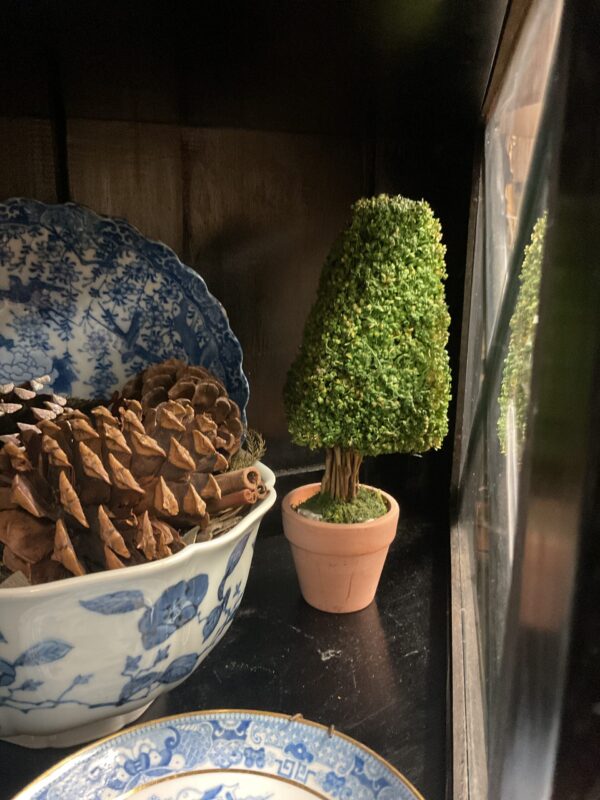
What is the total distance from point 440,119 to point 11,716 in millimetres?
649

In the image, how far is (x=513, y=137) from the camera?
0.41 meters

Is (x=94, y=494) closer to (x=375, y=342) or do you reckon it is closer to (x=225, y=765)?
(x=225, y=765)

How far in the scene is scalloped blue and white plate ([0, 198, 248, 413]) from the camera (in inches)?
21.8

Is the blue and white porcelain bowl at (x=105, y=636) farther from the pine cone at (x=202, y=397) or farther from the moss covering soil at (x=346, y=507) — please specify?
the moss covering soil at (x=346, y=507)

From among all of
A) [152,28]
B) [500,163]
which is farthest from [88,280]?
[500,163]

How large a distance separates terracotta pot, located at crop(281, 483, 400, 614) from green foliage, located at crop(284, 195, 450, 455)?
0.07 metres

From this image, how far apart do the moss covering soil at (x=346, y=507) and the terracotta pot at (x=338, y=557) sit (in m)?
0.01

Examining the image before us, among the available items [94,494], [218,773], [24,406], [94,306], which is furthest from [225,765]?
[94,306]

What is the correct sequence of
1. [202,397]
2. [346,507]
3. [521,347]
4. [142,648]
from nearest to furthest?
[521,347] < [142,648] < [202,397] < [346,507]

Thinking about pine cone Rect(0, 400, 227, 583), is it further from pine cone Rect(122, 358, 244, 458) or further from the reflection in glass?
the reflection in glass

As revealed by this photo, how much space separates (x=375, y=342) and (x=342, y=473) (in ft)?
0.41

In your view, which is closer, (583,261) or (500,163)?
(583,261)

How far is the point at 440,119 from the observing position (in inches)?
27.9

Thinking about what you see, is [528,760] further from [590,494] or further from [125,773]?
[125,773]
